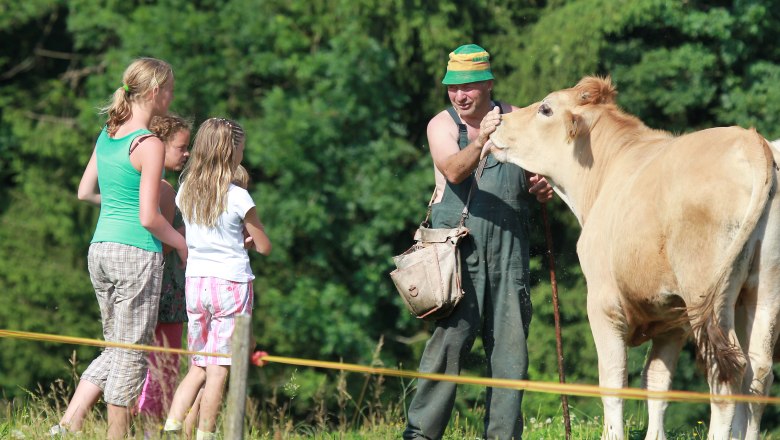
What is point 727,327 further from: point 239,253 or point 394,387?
point 394,387

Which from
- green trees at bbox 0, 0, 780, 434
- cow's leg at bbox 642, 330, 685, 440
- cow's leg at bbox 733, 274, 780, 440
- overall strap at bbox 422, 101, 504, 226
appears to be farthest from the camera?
green trees at bbox 0, 0, 780, 434

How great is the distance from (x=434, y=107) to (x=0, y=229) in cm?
769

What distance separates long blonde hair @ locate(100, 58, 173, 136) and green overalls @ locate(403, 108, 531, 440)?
1.61 metres

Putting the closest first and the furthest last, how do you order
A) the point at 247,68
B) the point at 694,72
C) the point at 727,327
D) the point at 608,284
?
the point at 727,327, the point at 608,284, the point at 694,72, the point at 247,68

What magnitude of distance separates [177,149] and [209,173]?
33.3 inches

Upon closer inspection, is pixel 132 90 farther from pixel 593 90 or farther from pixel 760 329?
pixel 760 329

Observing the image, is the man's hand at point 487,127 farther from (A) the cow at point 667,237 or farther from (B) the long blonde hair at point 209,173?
(B) the long blonde hair at point 209,173

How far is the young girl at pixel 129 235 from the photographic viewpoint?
5.24m

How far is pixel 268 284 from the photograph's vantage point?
1778 centimetres

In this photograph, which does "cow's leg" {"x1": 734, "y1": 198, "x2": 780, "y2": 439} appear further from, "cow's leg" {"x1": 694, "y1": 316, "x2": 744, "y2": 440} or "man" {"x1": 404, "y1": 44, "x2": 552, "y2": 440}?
"man" {"x1": 404, "y1": 44, "x2": 552, "y2": 440}

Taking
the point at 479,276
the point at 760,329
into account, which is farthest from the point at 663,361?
the point at 479,276

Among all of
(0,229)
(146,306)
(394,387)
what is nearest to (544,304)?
(394,387)

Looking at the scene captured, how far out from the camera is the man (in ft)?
18.5

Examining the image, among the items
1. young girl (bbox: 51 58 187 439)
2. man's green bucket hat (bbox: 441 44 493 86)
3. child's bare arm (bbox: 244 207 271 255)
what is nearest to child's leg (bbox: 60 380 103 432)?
young girl (bbox: 51 58 187 439)
